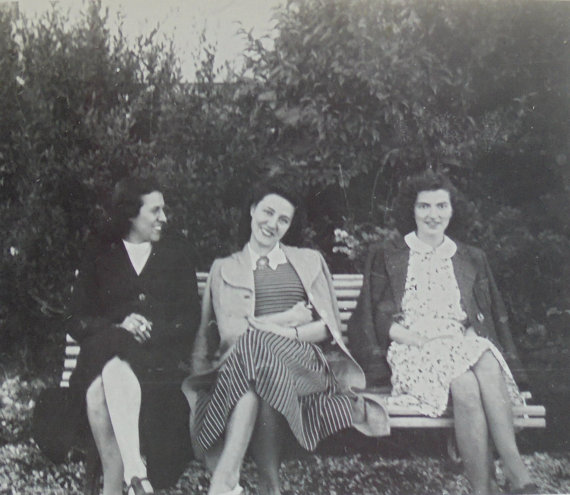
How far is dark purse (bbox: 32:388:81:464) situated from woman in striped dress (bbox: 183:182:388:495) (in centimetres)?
57

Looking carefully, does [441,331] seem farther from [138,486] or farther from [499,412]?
[138,486]

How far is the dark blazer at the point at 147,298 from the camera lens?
3.56 meters

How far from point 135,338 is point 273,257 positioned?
0.80m

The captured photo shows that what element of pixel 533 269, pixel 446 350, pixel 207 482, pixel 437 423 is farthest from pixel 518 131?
pixel 207 482

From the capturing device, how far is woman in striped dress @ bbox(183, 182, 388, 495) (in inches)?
127

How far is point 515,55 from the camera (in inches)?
151

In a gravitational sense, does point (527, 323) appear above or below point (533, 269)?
below

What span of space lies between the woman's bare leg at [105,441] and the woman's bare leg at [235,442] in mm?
481

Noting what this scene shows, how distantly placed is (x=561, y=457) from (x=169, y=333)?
2120mm

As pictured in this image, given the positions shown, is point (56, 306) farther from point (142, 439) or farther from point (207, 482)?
point (207, 482)

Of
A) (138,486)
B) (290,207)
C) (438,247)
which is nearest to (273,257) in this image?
(290,207)

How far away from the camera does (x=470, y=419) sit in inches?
132

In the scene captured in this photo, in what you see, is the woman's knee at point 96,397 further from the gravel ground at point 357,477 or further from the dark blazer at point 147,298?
the gravel ground at point 357,477

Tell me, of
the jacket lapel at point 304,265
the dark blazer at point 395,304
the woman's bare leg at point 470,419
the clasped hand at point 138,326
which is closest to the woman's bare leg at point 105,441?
the clasped hand at point 138,326
